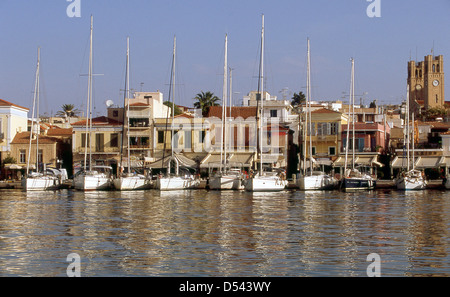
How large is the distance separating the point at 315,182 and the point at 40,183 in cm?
2437

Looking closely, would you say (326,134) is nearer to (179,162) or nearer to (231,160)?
(231,160)

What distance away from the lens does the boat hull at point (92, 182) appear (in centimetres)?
5981

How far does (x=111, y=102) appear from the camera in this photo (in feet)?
274

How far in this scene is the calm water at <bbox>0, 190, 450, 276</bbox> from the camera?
1914cm

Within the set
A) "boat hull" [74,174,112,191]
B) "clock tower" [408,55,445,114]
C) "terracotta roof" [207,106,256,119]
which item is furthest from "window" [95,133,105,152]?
"clock tower" [408,55,445,114]

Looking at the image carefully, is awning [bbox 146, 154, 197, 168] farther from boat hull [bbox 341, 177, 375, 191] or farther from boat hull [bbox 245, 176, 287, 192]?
boat hull [bbox 341, 177, 375, 191]

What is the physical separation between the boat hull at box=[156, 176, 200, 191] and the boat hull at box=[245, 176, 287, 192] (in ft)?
23.2

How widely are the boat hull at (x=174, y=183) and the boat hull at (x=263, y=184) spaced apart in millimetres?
7062

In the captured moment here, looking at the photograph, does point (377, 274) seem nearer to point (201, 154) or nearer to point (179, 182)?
point (179, 182)

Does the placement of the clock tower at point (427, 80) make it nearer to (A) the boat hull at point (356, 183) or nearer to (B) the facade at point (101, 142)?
(B) the facade at point (101, 142)

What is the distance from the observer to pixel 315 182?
201 ft

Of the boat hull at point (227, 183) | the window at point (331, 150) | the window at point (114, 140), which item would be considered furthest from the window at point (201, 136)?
the boat hull at point (227, 183)

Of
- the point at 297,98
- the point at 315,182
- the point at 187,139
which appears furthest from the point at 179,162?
the point at 297,98
